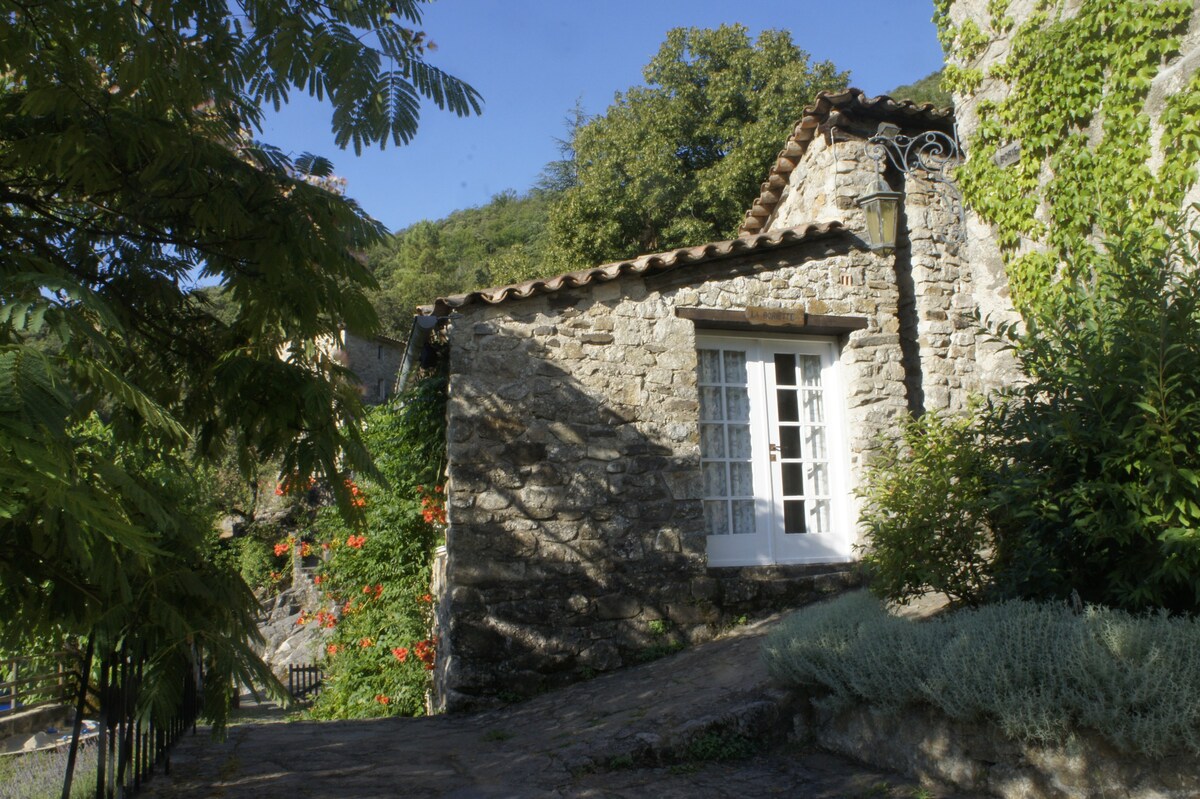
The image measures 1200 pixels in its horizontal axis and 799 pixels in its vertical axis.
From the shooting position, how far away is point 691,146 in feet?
54.4

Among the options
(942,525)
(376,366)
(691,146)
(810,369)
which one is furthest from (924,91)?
(942,525)

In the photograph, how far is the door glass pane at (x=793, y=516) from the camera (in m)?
7.92

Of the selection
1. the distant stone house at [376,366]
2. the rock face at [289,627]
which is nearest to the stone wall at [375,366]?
the distant stone house at [376,366]

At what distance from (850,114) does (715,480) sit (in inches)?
152

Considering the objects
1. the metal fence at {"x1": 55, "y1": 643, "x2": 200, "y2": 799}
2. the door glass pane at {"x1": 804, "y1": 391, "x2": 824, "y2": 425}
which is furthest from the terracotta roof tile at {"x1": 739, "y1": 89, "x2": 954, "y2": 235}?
the metal fence at {"x1": 55, "y1": 643, "x2": 200, "y2": 799}

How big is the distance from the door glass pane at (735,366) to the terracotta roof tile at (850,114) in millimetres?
2532

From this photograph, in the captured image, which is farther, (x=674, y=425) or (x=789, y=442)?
(x=789, y=442)

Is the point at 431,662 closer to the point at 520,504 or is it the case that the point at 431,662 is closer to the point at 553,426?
the point at 520,504

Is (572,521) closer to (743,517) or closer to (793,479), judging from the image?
(743,517)

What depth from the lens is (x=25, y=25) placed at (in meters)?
3.45

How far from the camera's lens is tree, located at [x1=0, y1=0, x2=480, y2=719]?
10.7 ft

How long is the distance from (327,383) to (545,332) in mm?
3506

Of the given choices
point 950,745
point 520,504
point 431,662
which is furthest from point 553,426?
point 950,745

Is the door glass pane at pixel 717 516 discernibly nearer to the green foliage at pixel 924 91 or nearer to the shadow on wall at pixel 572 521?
the shadow on wall at pixel 572 521
